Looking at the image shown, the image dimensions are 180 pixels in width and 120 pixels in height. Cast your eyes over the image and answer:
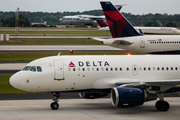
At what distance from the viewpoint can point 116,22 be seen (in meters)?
41.6

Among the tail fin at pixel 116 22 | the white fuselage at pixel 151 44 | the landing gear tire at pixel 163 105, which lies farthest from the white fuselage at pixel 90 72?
the white fuselage at pixel 151 44

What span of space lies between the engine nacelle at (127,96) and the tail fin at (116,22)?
21.6 metres

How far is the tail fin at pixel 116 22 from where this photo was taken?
41.3 meters

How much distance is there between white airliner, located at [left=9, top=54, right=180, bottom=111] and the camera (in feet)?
69.5

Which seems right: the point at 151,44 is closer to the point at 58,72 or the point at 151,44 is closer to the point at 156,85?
the point at 156,85

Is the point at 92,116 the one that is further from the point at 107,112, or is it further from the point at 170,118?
the point at 170,118

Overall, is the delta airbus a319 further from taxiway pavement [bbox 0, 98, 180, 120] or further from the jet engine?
taxiway pavement [bbox 0, 98, 180, 120]

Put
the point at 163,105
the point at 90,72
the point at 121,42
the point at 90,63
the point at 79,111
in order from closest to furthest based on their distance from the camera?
the point at 79,111 < the point at 163,105 < the point at 90,72 < the point at 90,63 < the point at 121,42

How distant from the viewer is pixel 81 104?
24688 mm

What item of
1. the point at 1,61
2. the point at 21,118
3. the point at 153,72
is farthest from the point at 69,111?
the point at 1,61

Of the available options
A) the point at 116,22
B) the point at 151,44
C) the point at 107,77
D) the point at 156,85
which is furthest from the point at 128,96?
the point at 151,44

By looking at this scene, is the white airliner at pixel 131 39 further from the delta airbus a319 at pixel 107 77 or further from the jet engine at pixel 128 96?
the jet engine at pixel 128 96

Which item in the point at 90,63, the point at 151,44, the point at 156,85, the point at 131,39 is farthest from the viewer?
the point at 151,44

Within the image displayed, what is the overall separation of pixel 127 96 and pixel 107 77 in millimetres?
Result: 2524
